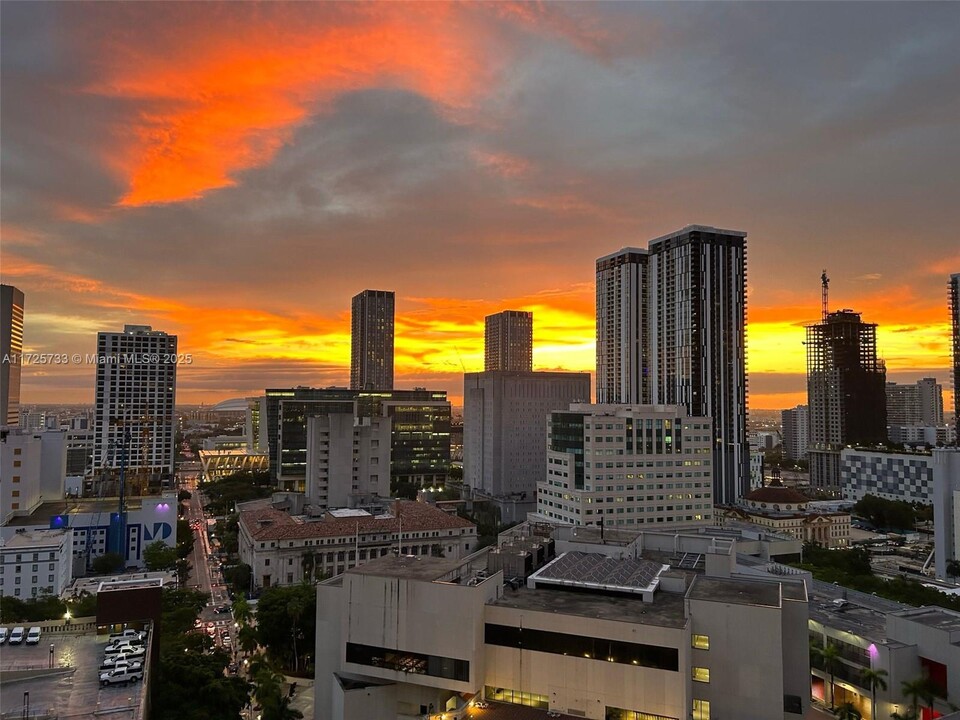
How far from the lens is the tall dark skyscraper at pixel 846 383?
179125 millimetres

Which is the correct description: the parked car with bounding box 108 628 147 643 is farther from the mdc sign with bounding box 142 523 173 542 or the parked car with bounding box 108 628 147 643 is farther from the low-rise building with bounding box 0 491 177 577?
the mdc sign with bounding box 142 523 173 542

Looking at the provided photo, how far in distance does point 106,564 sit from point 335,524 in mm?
26146

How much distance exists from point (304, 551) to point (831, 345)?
167m

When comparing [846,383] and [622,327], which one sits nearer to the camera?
[622,327]

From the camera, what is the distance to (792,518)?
3757 inches

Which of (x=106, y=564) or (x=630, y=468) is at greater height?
(x=630, y=468)

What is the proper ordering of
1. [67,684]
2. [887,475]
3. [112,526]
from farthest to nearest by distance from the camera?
[887,475]
[112,526]
[67,684]

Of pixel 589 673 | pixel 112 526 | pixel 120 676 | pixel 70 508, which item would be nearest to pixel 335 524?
pixel 112 526

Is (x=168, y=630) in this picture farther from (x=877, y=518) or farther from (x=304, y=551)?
(x=877, y=518)

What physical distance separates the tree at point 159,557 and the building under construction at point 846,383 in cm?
15902

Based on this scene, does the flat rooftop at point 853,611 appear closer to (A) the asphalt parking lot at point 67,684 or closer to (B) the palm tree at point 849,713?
(B) the palm tree at point 849,713

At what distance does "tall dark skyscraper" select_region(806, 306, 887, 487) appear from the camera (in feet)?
588

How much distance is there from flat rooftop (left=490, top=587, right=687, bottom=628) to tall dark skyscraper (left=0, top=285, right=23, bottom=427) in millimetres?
169612

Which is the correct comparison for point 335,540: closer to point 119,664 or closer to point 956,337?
point 119,664
